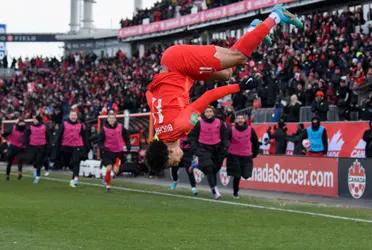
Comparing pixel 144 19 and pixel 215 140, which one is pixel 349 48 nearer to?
pixel 215 140

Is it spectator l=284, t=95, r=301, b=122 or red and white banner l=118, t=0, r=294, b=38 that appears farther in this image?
red and white banner l=118, t=0, r=294, b=38

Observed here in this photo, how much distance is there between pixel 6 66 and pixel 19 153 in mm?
38544

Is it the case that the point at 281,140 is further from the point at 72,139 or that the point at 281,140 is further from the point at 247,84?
the point at 247,84

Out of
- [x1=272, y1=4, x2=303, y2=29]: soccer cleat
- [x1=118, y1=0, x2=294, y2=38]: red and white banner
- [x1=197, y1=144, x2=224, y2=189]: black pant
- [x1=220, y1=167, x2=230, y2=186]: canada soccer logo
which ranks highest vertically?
[x1=118, y1=0, x2=294, y2=38]: red and white banner

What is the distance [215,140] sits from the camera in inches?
791

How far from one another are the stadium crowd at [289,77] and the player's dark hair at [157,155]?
250 centimetres

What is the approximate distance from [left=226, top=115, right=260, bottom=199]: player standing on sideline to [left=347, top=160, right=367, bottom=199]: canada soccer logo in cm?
238

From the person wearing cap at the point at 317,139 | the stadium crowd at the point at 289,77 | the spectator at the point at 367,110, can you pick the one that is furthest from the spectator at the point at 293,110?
the person wearing cap at the point at 317,139

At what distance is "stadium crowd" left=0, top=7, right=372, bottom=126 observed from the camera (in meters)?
24.4

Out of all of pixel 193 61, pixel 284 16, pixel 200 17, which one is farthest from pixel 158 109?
pixel 200 17

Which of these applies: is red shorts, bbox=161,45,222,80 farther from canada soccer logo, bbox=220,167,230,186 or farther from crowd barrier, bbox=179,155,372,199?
canada soccer logo, bbox=220,167,230,186

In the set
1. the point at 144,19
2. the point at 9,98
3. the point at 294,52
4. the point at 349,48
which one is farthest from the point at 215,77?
the point at 9,98

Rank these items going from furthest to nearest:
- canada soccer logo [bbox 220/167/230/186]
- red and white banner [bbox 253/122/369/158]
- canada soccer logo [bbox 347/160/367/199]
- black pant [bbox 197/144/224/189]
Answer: canada soccer logo [bbox 220/167/230/186], red and white banner [bbox 253/122/369/158], canada soccer logo [bbox 347/160/367/199], black pant [bbox 197/144/224/189]

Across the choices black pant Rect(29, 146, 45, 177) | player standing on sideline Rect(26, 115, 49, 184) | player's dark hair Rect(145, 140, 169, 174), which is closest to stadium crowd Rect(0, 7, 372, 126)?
player's dark hair Rect(145, 140, 169, 174)
